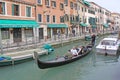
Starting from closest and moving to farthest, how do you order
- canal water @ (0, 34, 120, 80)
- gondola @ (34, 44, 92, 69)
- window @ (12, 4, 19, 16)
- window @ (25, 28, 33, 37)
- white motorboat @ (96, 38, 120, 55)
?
canal water @ (0, 34, 120, 80) < gondola @ (34, 44, 92, 69) < white motorboat @ (96, 38, 120, 55) < window @ (12, 4, 19, 16) < window @ (25, 28, 33, 37)

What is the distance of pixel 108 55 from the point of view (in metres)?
20.8

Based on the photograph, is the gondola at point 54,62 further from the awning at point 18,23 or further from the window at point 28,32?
the window at point 28,32

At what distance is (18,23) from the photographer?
941 inches

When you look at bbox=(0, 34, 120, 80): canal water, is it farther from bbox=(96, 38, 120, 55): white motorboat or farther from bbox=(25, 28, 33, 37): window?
bbox=(25, 28, 33, 37): window

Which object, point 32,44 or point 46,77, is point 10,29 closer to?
point 32,44

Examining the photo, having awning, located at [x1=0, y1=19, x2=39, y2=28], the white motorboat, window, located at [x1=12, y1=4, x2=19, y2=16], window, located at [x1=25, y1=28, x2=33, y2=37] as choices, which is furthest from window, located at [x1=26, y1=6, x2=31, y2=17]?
the white motorboat

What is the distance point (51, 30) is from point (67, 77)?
19.2 metres

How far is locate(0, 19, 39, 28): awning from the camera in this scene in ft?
72.1

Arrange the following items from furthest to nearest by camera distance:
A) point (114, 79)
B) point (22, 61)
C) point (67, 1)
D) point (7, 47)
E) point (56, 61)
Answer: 1. point (67, 1)
2. point (7, 47)
3. point (22, 61)
4. point (56, 61)
5. point (114, 79)

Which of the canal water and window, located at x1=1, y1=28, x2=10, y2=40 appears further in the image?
window, located at x1=1, y1=28, x2=10, y2=40

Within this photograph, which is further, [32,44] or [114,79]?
[32,44]

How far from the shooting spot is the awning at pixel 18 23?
21966mm

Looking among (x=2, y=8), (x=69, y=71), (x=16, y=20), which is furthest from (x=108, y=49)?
(x=2, y=8)

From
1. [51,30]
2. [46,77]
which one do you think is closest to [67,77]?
[46,77]
